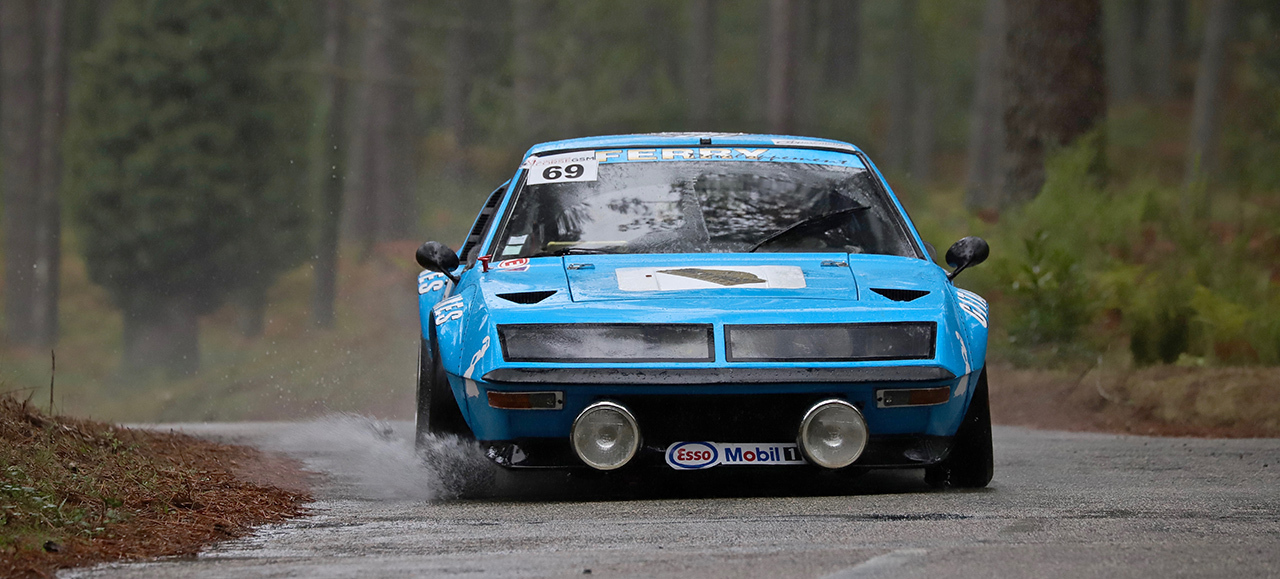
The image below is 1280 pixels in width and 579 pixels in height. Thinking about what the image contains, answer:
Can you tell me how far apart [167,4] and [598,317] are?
89.2ft

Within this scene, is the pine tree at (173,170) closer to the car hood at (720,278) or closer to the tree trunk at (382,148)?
the tree trunk at (382,148)

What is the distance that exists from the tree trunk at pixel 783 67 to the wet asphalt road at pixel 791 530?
2189 cm

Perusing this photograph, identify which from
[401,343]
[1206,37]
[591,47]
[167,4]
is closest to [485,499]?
[401,343]

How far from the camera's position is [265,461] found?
348 inches

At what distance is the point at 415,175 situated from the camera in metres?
42.2

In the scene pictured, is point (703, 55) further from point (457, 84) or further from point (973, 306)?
point (973, 306)

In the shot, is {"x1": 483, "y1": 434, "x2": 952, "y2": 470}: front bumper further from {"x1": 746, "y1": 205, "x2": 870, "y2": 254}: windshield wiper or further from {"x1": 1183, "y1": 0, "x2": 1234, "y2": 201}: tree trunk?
{"x1": 1183, "y1": 0, "x2": 1234, "y2": 201}: tree trunk

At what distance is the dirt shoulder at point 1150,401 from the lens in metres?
11.0

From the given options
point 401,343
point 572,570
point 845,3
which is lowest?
point 401,343

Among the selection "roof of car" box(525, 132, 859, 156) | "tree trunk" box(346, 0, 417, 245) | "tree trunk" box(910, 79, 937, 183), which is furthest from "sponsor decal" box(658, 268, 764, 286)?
"tree trunk" box(910, 79, 937, 183)

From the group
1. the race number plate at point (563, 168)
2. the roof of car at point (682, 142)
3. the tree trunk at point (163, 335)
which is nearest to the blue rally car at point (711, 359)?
the race number plate at point (563, 168)

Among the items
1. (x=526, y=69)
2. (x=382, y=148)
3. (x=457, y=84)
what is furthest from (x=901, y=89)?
(x=382, y=148)

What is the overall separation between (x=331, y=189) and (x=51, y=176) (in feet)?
34.7

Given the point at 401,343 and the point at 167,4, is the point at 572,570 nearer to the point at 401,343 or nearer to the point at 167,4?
the point at 401,343
